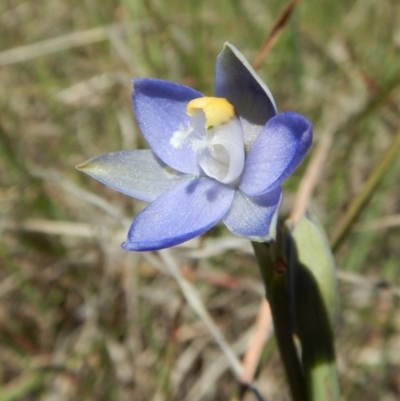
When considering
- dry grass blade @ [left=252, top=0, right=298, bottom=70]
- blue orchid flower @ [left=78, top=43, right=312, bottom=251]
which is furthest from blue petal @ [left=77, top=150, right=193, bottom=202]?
dry grass blade @ [left=252, top=0, right=298, bottom=70]

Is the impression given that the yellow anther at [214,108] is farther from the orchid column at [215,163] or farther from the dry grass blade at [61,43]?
the dry grass blade at [61,43]

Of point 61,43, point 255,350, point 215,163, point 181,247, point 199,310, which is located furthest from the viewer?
point 61,43

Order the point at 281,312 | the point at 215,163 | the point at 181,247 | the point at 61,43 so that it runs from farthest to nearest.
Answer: the point at 61,43 < the point at 181,247 < the point at 215,163 < the point at 281,312

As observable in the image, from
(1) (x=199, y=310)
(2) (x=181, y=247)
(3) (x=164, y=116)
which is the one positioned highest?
(3) (x=164, y=116)

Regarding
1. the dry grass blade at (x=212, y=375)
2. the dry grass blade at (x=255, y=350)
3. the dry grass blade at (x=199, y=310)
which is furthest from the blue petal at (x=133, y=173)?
the dry grass blade at (x=212, y=375)

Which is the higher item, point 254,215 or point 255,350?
point 254,215

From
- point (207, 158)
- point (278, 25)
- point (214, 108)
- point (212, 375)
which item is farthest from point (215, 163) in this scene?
point (212, 375)

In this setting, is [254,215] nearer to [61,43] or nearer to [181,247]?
[181,247]

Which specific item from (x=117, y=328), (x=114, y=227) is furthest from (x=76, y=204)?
(x=117, y=328)
